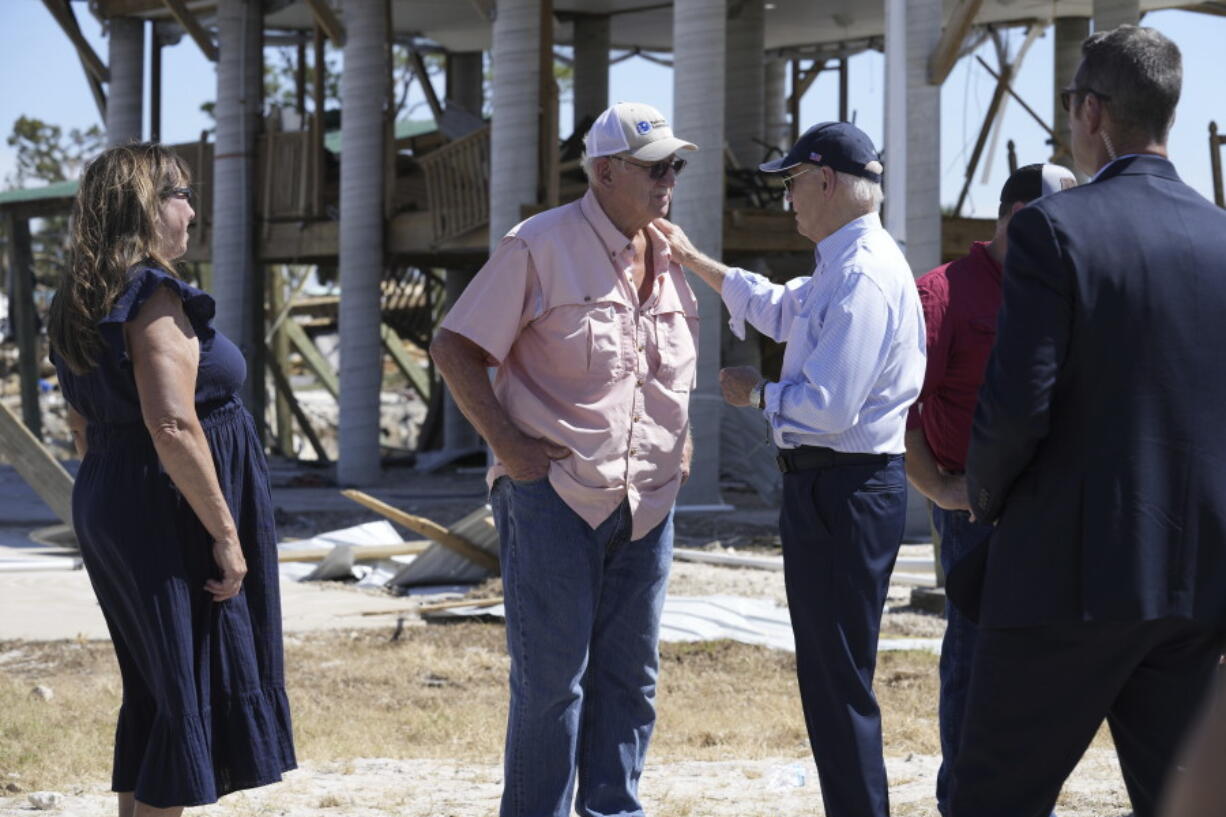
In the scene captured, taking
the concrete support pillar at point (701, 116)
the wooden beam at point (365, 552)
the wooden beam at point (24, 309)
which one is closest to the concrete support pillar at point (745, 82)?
the concrete support pillar at point (701, 116)

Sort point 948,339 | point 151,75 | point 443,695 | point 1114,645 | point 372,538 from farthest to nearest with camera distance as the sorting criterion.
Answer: point 151,75 < point 372,538 < point 443,695 < point 948,339 < point 1114,645

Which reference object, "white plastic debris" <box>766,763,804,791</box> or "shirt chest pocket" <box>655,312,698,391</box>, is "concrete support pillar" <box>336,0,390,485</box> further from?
"shirt chest pocket" <box>655,312,698,391</box>

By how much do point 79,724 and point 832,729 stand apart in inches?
135

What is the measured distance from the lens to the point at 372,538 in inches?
468

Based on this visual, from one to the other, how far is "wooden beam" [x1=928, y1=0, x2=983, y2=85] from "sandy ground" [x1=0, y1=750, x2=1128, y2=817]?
279 inches

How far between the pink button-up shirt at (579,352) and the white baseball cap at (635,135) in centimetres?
15

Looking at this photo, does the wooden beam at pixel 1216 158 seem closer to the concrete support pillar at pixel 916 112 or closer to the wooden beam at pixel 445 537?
the concrete support pillar at pixel 916 112

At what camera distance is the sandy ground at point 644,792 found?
4988mm

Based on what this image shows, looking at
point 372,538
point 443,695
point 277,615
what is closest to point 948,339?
point 277,615

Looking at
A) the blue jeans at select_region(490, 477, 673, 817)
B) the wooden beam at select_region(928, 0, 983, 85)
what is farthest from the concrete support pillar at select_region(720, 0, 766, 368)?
the blue jeans at select_region(490, 477, 673, 817)

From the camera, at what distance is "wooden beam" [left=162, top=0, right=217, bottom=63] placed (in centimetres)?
1956

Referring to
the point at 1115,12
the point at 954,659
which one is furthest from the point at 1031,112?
the point at 954,659

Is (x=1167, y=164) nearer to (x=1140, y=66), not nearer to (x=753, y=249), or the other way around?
(x=1140, y=66)

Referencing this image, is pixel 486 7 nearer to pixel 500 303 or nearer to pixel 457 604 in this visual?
pixel 457 604
